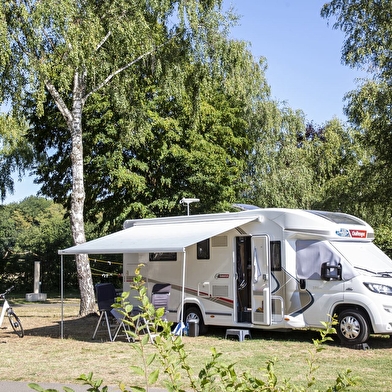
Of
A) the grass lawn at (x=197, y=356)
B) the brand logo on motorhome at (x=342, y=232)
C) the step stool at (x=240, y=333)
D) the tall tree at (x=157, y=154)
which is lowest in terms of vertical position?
the grass lawn at (x=197, y=356)

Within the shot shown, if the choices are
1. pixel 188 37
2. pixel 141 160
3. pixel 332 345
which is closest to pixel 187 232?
pixel 332 345

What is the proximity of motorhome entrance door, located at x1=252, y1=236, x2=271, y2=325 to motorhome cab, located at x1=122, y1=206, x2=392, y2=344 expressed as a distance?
0.02 m

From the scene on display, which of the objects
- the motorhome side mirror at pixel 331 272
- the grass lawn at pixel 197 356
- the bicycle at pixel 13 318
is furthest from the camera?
the bicycle at pixel 13 318

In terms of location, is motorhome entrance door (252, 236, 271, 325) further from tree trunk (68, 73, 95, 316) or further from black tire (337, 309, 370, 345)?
tree trunk (68, 73, 95, 316)

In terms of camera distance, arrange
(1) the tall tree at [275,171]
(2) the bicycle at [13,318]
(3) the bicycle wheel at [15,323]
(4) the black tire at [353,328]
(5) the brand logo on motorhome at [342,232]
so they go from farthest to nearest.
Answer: (1) the tall tree at [275,171] < (3) the bicycle wheel at [15,323] < (2) the bicycle at [13,318] < (5) the brand logo on motorhome at [342,232] < (4) the black tire at [353,328]

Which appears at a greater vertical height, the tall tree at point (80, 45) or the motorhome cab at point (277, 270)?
the tall tree at point (80, 45)

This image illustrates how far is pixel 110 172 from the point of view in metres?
22.2

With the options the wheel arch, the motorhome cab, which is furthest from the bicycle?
the wheel arch

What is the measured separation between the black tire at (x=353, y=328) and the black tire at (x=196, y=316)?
3.09 m

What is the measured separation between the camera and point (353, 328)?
10.9 metres

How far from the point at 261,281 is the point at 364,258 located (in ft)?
6.72

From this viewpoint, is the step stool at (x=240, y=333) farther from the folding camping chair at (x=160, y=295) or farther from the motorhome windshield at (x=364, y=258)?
the motorhome windshield at (x=364, y=258)

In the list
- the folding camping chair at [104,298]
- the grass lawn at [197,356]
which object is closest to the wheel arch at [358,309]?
the grass lawn at [197,356]

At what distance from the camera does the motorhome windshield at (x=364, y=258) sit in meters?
11.4
